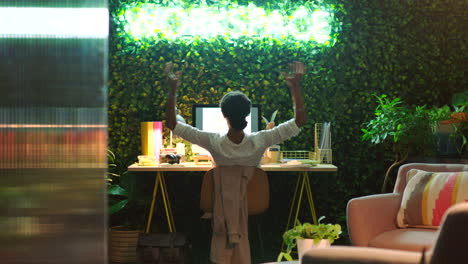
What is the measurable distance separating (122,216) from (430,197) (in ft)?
8.66

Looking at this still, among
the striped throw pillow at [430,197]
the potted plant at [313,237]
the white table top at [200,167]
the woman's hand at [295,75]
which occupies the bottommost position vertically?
the potted plant at [313,237]

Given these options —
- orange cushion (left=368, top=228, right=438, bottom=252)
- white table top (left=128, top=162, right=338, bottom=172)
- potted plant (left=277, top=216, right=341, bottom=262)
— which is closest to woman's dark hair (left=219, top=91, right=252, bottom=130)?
potted plant (left=277, top=216, right=341, bottom=262)

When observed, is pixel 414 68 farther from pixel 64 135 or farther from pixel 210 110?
pixel 64 135

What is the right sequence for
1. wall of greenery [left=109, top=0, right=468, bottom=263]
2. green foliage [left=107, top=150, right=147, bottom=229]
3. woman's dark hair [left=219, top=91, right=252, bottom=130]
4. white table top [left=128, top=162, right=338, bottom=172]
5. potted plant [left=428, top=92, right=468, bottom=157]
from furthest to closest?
1. wall of greenery [left=109, top=0, right=468, bottom=263]
2. green foliage [left=107, top=150, right=147, bottom=229]
3. potted plant [left=428, top=92, right=468, bottom=157]
4. white table top [left=128, top=162, right=338, bottom=172]
5. woman's dark hair [left=219, top=91, right=252, bottom=130]

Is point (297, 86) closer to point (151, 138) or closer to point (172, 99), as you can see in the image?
point (172, 99)

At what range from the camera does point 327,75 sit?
15.9 feet

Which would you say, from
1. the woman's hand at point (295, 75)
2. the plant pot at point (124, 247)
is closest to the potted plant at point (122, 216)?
the plant pot at point (124, 247)

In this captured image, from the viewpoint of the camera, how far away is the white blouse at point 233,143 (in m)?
2.88

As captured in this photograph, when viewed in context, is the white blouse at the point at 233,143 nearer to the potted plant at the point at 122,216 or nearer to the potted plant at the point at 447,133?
the potted plant at the point at 122,216

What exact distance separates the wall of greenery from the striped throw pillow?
1.76m

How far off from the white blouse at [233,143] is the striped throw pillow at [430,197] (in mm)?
760

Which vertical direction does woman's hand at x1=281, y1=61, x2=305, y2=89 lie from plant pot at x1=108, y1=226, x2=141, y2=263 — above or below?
above

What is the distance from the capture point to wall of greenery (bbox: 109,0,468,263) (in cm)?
475

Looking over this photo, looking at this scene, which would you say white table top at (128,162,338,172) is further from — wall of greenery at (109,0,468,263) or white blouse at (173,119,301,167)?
white blouse at (173,119,301,167)
